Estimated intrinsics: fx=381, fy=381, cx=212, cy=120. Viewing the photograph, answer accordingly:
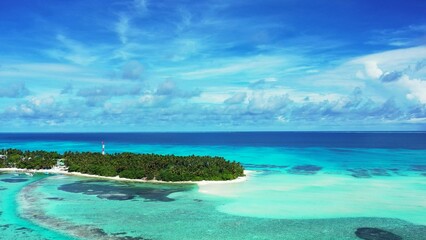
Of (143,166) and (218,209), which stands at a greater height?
(143,166)

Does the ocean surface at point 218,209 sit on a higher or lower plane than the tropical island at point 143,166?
lower

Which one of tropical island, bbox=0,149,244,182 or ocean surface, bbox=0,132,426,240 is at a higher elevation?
tropical island, bbox=0,149,244,182

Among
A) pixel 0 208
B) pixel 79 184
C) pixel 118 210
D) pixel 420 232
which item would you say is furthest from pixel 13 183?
pixel 420 232

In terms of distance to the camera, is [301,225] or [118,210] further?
[118,210]

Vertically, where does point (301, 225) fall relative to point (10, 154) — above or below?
below

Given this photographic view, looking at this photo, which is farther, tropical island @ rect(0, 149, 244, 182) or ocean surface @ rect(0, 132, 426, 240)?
tropical island @ rect(0, 149, 244, 182)

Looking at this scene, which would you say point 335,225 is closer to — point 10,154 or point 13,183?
point 13,183

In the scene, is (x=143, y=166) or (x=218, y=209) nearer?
(x=218, y=209)

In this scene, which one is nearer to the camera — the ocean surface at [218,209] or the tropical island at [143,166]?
the ocean surface at [218,209]
